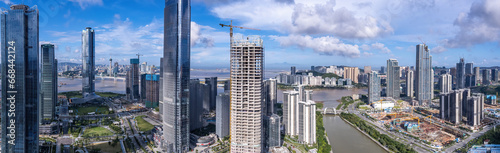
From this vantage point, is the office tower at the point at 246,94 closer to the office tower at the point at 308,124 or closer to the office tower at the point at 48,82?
the office tower at the point at 308,124

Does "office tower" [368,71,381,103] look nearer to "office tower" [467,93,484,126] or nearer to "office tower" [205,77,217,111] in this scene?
"office tower" [467,93,484,126]

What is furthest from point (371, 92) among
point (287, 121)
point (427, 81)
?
point (287, 121)

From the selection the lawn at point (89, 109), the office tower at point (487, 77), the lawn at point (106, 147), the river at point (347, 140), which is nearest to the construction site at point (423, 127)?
the river at point (347, 140)

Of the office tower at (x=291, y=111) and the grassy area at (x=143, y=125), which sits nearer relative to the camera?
the office tower at (x=291, y=111)

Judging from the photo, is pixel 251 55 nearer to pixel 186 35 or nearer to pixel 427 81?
pixel 186 35

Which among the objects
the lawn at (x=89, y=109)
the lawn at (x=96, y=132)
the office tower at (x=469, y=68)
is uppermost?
the office tower at (x=469, y=68)

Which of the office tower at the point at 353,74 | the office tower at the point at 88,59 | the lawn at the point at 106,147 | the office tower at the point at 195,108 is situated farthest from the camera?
the office tower at the point at 353,74

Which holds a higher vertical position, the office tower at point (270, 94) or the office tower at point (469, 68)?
the office tower at point (469, 68)

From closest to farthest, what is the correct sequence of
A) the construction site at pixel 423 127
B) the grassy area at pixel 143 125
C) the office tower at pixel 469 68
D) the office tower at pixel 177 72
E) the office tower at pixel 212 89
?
the office tower at pixel 177 72, the construction site at pixel 423 127, the grassy area at pixel 143 125, the office tower at pixel 212 89, the office tower at pixel 469 68
